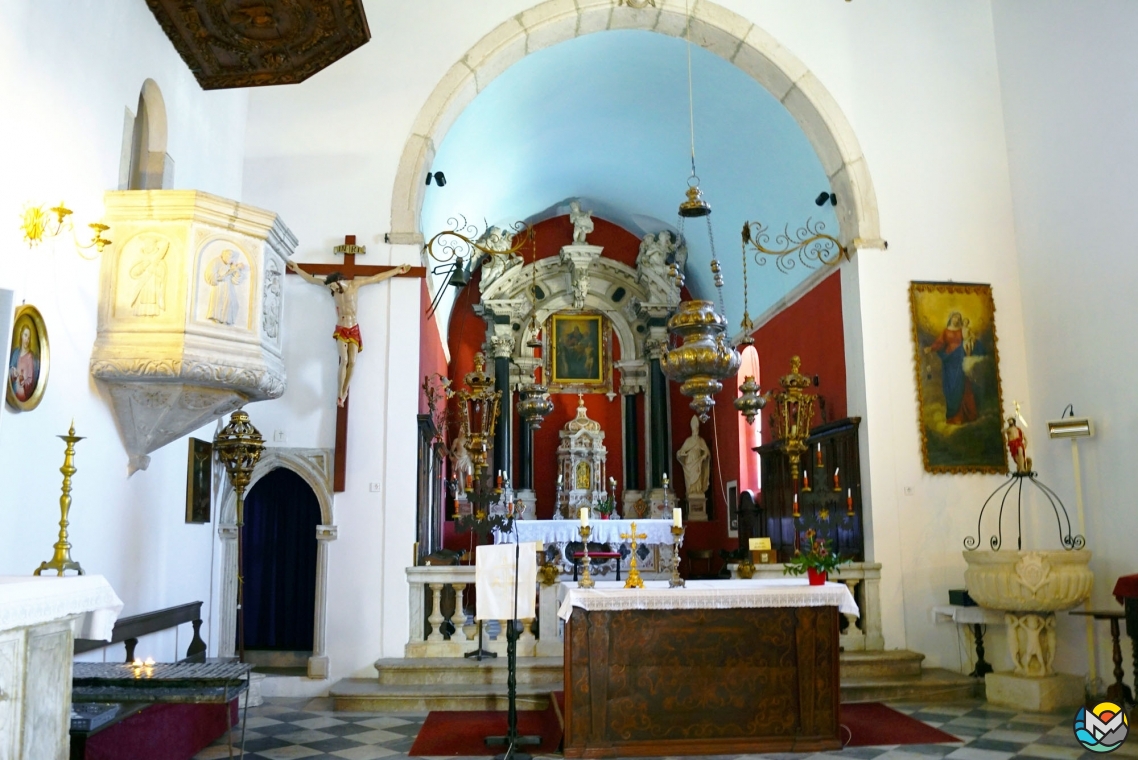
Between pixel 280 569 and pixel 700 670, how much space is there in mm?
4341

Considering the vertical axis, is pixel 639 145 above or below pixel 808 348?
above

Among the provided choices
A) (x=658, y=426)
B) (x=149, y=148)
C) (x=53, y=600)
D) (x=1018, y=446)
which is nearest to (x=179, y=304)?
(x=149, y=148)

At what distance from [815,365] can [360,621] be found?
5.22 metres

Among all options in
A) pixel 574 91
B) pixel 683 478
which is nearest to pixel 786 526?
pixel 683 478

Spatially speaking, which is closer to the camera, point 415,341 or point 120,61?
point 120,61

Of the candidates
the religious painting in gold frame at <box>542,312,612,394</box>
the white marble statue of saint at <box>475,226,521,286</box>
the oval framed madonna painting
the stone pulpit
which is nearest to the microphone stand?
the oval framed madonna painting

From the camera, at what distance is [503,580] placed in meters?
5.49

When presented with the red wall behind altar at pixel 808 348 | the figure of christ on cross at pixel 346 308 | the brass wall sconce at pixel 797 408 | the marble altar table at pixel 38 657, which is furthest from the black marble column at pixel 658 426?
the marble altar table at pixel 38 657

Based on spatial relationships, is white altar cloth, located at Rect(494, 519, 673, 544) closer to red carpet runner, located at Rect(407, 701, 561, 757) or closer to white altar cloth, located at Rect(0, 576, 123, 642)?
red carpet runner, located at Rect(407, 701, 561, 757)

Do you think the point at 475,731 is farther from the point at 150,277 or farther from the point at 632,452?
the point at 632,452

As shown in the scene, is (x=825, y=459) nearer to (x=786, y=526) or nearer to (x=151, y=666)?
(x=786, y=526)

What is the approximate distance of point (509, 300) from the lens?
14.6m

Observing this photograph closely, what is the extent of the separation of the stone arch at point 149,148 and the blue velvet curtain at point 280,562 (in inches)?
110

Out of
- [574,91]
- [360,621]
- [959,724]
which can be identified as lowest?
[959,724]
